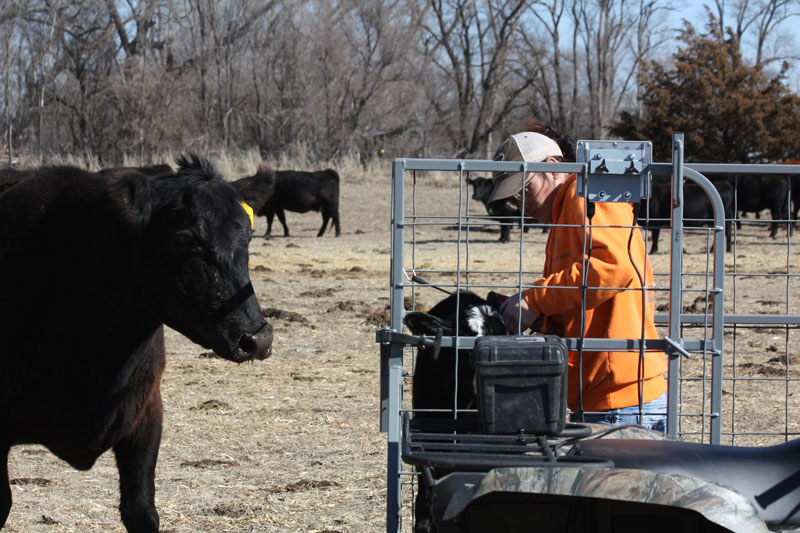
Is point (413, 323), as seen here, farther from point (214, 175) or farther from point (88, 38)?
point (88, 38)

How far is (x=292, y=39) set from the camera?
3688 centimetres

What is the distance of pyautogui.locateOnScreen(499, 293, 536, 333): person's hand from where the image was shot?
121 inches

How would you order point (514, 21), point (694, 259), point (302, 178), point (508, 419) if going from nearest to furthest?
point (508, 419)
point (694, 259)
point (302, 178)
point (514, 21)

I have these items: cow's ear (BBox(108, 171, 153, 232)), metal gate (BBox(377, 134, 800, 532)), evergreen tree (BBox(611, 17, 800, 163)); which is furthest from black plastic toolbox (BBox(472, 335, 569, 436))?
evergreen tree (BBox(611, 17, 800, 163))

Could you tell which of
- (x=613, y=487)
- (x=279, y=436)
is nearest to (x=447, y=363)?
(x=613, y=487)

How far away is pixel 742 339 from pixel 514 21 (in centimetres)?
3748

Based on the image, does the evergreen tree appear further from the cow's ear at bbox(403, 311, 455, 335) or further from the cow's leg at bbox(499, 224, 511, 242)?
the cow's ear at bbox(403, 311, 455, 335)

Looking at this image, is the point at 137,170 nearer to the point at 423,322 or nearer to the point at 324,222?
the point at 423,322

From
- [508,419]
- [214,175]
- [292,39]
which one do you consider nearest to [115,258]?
[214,175]

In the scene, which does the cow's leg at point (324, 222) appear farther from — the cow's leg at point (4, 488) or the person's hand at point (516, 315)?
the person's hand at point (516, 315)

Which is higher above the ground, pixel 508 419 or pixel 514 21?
pixel 514 21

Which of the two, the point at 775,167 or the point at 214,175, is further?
the point at 214,175

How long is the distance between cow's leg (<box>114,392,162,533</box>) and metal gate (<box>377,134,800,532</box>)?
3.78ft

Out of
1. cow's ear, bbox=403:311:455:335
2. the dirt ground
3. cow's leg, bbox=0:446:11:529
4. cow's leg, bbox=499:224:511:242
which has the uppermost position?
cow's ear, bbox=403:311:455:335
